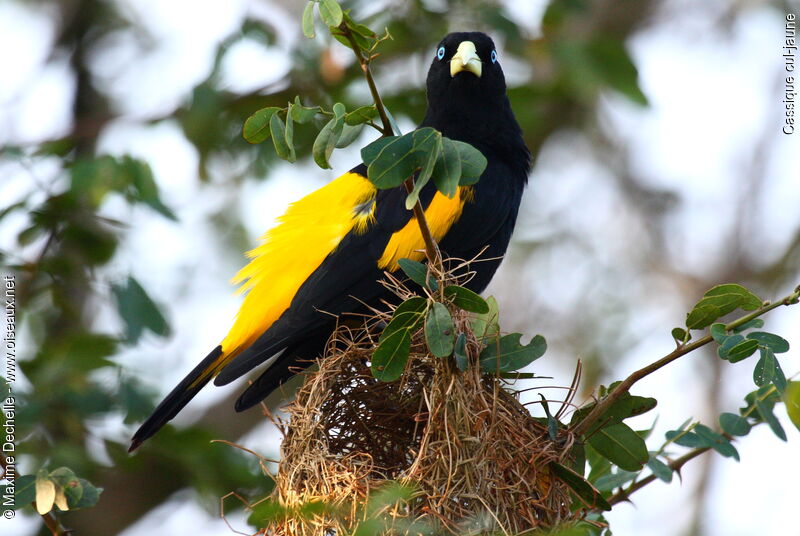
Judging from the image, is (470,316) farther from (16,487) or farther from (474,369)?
(16,487)

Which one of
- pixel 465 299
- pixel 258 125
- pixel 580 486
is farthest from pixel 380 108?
pixel 580 486

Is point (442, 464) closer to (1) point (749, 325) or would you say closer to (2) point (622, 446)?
(2) point (622, 446)

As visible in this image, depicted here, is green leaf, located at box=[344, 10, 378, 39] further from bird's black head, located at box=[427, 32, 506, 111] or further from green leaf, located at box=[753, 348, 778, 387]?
bird's black head, located at box=[427, 32, 506, 111]

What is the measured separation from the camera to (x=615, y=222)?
7.83m

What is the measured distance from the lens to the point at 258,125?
2.04 meters

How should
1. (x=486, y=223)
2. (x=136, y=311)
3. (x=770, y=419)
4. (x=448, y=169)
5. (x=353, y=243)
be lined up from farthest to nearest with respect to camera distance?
(x=136, y=311) < (x=486, y=223) < (x=353, y=243) < (x=770, y=419) < (x=448, y=169)

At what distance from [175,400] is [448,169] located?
1.48m

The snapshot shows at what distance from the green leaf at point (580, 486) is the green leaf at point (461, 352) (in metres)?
0.35

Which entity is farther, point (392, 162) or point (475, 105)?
point (475, 105)

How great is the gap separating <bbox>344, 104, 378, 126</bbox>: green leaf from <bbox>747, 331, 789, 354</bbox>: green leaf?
36.8 inches

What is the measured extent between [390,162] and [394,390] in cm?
91

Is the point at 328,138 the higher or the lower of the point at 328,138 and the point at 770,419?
the lower

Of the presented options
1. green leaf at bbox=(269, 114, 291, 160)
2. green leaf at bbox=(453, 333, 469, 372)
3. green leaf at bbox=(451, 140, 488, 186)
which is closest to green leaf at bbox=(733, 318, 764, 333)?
green leaf at bbox=(453, 333, 469, 372)

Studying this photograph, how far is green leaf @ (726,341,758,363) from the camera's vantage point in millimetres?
1982
